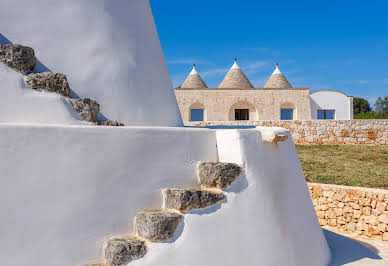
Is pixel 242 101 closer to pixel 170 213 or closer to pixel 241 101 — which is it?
pixel 241 101

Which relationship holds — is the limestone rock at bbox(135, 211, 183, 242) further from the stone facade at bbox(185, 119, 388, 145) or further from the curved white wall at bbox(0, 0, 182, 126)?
the stone facade at bbox(185, 119, 388, 145)

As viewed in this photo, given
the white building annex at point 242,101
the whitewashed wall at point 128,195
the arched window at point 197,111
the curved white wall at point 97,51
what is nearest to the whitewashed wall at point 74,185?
the whitewashed wall at point 128,195

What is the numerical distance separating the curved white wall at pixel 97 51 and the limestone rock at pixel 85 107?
0.41 ft

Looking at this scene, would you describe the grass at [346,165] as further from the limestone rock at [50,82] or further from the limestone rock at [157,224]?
the limestone rock at [50,82]

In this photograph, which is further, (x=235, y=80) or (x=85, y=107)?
(x=235, y=80)

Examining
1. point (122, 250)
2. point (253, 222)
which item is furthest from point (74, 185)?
point (253, 222)

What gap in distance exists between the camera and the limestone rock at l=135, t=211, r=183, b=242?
248 cm

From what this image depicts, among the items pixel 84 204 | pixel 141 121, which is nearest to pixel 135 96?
pixel 141 121

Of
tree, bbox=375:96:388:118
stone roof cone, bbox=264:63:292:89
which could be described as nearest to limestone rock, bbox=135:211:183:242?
stone roof cone, bbox=264:63:292:89

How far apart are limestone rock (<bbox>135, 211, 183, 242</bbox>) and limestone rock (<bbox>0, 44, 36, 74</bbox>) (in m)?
1.49

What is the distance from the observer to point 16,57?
2744 mm

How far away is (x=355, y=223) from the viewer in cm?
634

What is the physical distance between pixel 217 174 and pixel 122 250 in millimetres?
939

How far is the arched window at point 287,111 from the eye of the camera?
69.5 ft
